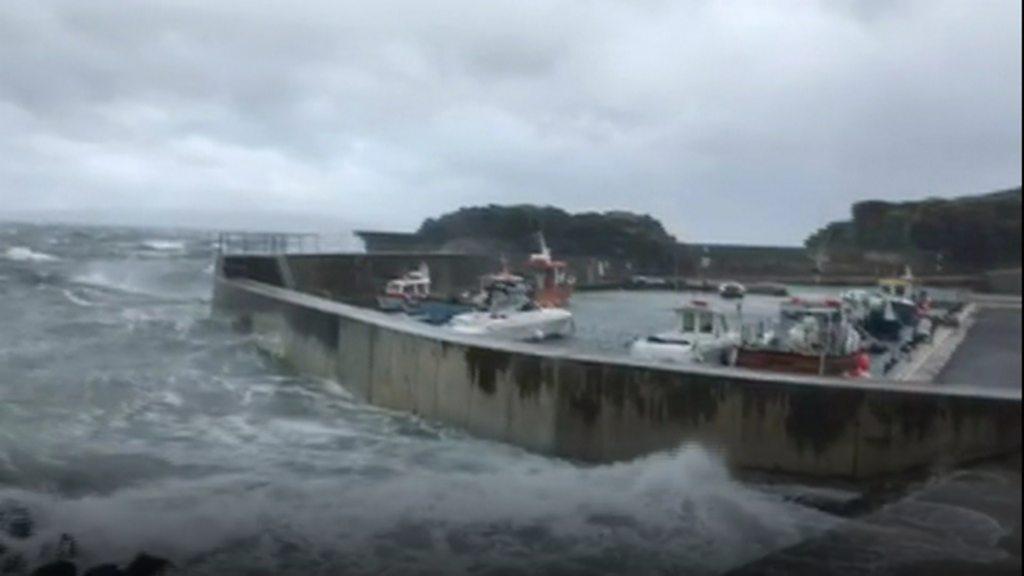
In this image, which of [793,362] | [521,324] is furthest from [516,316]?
[793,362]

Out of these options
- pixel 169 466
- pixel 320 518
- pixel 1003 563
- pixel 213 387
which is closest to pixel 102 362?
pixel 213 387

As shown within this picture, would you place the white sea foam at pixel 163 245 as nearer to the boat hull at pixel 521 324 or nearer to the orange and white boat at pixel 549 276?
the boat hull at pixel 521 324

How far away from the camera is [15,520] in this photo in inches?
72.6

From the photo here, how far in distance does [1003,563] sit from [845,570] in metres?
0.30

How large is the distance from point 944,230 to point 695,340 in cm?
43

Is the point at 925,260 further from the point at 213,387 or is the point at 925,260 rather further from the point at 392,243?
the point at 213,387

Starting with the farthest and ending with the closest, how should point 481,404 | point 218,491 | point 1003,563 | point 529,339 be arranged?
point 481,404 < point 529,339 < point 218,491 < point 1003,563

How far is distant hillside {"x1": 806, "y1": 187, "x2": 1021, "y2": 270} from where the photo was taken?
117 centimetres

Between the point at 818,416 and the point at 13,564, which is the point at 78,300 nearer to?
the point at 13,564

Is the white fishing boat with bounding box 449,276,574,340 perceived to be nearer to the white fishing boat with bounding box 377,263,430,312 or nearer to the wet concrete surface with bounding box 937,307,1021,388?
the white fishing boat with bounding box 377,263,430,312

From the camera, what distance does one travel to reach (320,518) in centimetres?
167

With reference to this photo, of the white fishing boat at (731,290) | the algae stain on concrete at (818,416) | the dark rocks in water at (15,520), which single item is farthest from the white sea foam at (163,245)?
the algae stain on concrete at (818,416)

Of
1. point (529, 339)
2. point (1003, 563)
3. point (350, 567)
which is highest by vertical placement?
point (529, 339)

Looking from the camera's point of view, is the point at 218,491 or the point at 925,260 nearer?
the point at 925,260
